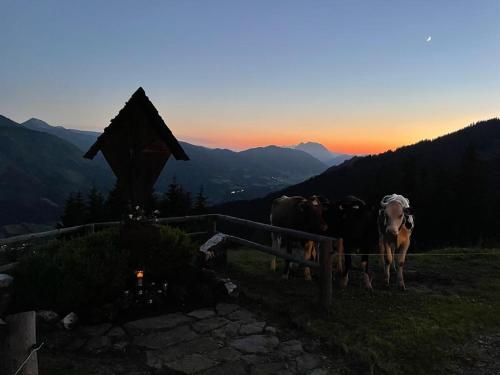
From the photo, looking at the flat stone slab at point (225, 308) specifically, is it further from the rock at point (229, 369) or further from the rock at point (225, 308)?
the rock at point (229, 369)

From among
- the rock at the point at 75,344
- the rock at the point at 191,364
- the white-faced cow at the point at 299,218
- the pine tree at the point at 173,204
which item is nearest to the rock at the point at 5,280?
the rock at the point at 75,344

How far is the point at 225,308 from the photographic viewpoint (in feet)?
23.9

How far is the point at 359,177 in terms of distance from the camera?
106 m

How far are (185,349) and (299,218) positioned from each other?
16.4ft

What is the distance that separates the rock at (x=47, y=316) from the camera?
19.8 ft

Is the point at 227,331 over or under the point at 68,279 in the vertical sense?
under

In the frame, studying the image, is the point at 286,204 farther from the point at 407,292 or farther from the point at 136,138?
the point at 136,138

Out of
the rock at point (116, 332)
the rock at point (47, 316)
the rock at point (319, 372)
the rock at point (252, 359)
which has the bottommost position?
the rock at point (319, 372)

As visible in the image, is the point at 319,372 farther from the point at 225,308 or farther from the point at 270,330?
the point at 225,308

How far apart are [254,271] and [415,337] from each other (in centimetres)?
482

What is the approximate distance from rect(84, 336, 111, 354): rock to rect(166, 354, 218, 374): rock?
108 centimetres

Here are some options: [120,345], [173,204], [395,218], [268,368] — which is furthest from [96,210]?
[268,368]

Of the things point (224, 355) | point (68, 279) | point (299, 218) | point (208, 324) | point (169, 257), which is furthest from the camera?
point (299, 218)

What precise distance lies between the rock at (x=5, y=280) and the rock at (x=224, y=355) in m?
3.46
